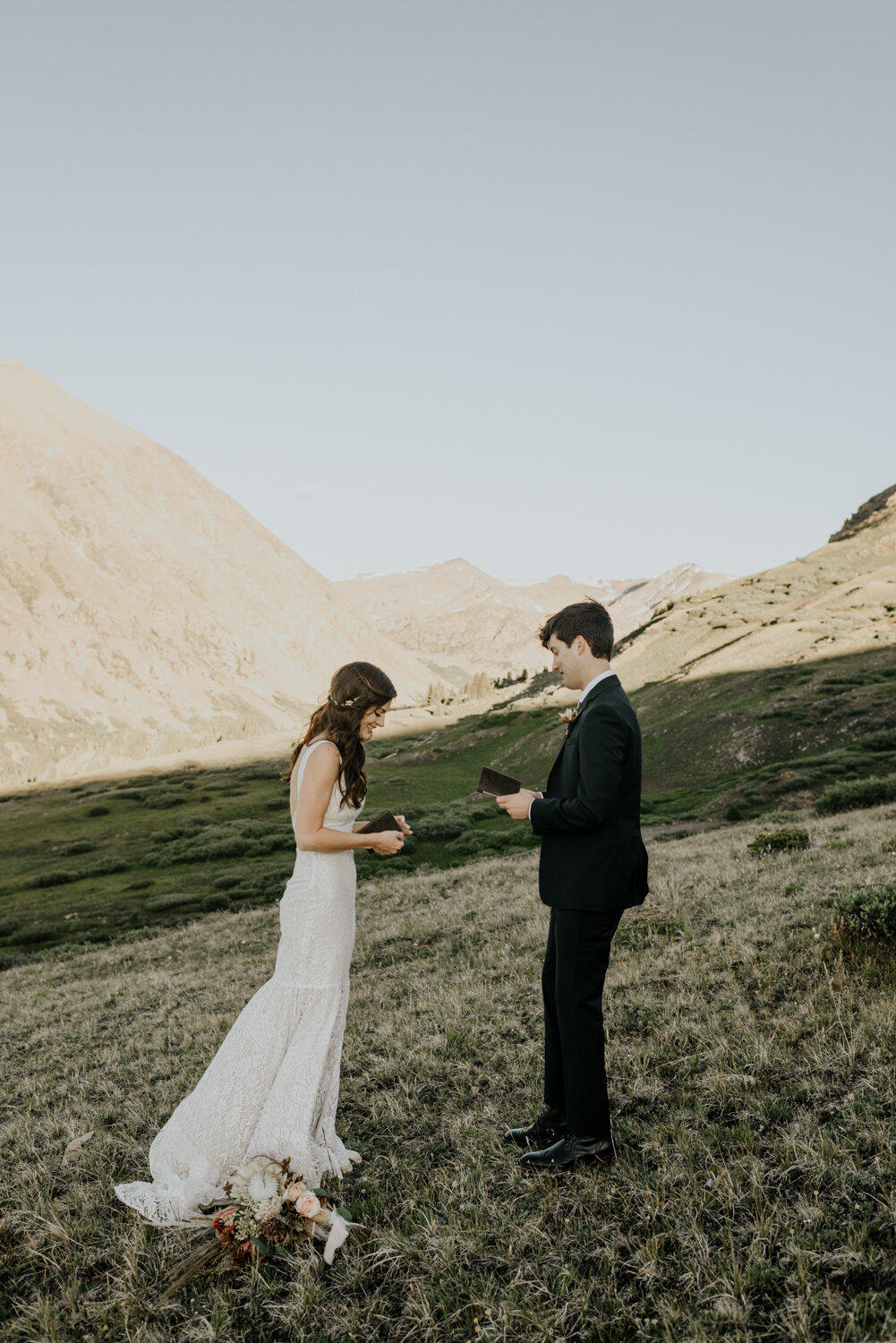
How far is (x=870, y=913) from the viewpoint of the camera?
7523mm

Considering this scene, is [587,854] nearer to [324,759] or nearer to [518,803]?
[518,803]

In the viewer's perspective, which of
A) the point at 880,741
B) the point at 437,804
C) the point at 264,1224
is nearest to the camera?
the point at 264,1224

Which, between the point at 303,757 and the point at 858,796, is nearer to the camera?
the point at 303,757

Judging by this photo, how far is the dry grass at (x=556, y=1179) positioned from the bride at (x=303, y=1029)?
0.36 metres

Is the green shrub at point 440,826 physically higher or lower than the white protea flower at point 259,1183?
lower

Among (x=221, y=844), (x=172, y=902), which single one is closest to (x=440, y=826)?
(x=172, y=902)

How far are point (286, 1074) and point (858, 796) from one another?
19.2 meters

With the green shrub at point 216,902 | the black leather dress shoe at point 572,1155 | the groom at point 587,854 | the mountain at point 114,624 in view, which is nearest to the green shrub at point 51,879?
the green shrub at point 216,902

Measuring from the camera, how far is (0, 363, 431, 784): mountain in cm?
11894

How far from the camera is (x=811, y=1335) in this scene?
326 centimetres

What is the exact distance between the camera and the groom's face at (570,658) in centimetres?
475

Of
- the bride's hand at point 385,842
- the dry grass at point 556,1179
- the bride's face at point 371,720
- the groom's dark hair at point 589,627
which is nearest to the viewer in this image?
the dry grass at point 556,1179

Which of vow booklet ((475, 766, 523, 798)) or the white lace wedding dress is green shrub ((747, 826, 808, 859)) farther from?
the white lace wedding dress

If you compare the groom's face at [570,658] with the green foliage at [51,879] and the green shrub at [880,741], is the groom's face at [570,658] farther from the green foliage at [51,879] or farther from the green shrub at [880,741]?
the green foliage at [51,879]
